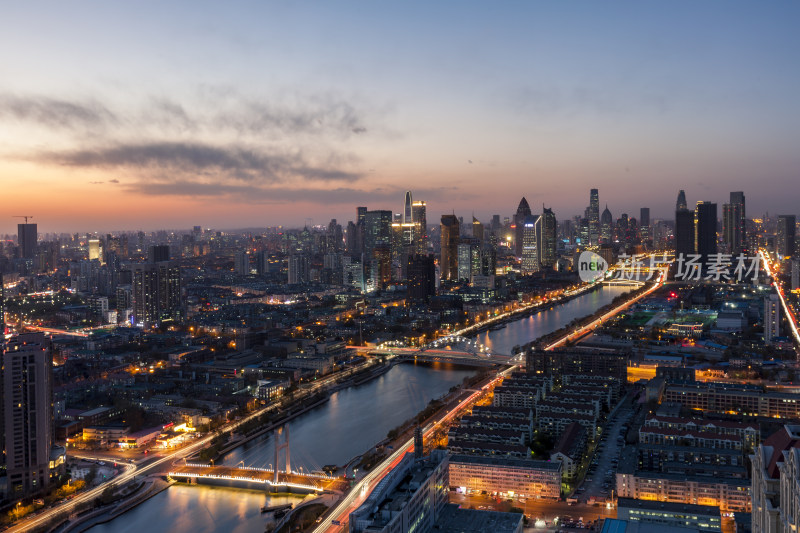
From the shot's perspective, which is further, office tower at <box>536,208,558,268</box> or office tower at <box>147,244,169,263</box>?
office tower at <box>536,208,558,268</box>

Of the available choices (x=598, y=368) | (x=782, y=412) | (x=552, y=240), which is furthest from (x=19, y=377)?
(x=552, y=240)

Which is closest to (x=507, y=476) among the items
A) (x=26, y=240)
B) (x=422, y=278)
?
(x=422, y=278)

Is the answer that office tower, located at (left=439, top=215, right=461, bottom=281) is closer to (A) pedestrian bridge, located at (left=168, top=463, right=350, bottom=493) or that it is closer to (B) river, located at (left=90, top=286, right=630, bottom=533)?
(B) river, located at (left=90, top=286, right=630, bottom=533)

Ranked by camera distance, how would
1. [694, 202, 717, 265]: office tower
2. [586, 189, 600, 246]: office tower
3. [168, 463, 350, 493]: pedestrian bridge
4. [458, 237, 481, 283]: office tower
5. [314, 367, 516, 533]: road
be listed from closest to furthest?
[314, 367, 516, 533]: road
[168, 463, 350, 493]: pedestrian bridge
[458, 237, 481, 283]: office tower
[694, 202, 717, 265]: office tower
[586, 189, 600, 246]: office tower

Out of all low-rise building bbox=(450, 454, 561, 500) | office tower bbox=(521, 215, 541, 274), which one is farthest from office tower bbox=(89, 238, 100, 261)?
low-rise building bbox=(450, 454, 561, 500)

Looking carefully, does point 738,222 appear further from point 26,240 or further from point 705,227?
point 26,240
